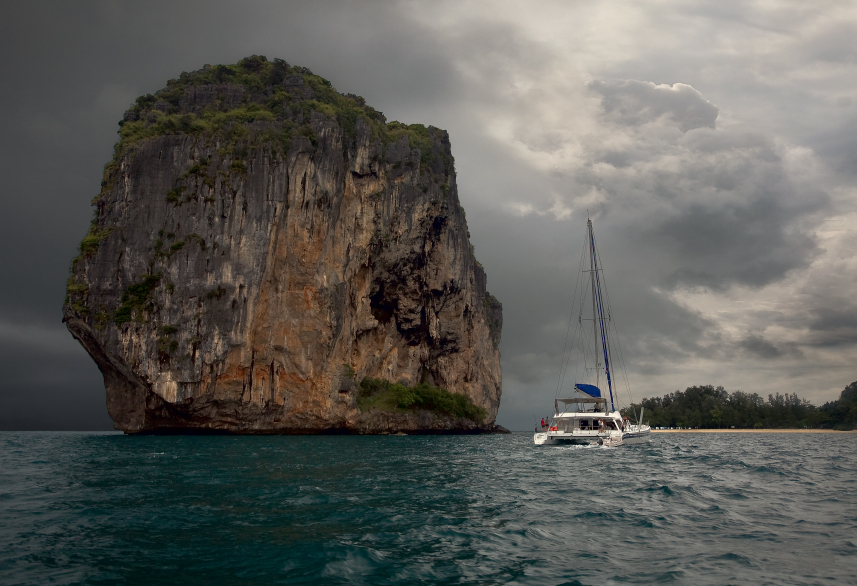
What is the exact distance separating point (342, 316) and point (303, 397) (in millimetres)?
9887

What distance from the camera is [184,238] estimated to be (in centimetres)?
6109

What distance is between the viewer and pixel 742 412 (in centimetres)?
12206

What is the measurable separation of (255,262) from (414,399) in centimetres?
2634

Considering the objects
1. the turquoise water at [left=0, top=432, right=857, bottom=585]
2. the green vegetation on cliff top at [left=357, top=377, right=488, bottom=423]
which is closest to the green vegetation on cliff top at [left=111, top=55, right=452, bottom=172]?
the green vegetation on cliff top at [left=357, top=377, right=488, bottom=423]

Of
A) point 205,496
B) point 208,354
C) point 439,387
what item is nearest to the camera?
point 205,496

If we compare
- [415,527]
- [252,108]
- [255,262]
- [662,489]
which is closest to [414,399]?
[255,262]

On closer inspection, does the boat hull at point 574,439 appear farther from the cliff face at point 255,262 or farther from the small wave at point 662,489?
the cliff face at point 255,262

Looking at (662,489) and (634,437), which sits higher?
(662,489)

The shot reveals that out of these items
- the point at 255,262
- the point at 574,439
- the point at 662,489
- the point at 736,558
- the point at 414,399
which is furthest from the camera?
the point at 414,399

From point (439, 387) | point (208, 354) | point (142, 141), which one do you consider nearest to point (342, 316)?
point (208, 354)

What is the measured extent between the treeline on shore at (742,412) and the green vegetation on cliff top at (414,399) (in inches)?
1734

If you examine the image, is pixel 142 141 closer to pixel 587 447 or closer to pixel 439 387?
pixel 439 387

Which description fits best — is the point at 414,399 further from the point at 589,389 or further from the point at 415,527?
the point at 415,527

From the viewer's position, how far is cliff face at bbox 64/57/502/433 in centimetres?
5875
